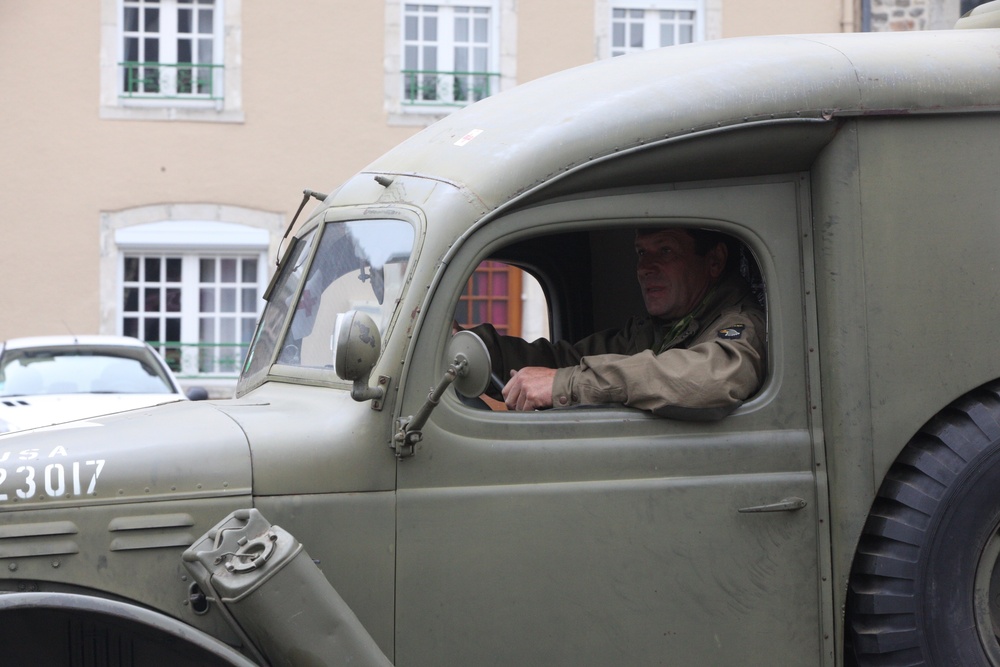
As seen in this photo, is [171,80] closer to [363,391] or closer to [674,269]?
[674,269]

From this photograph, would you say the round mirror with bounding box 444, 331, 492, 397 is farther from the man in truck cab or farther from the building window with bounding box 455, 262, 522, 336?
the man in truck cab

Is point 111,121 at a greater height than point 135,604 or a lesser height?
greater

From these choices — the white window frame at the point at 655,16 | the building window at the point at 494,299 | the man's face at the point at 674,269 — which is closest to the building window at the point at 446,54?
the white window frame at the point at 655,16

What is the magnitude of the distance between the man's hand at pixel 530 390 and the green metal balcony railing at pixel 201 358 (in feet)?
44.5

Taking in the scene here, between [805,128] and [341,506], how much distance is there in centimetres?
167

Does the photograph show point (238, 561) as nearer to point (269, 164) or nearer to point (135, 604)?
point (135, 604)

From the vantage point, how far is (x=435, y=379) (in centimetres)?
333

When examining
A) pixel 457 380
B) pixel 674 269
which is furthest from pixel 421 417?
pixel 674 269

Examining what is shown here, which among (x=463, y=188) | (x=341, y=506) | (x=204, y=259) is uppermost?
(x=204, y=259)

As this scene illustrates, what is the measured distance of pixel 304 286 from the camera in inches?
157

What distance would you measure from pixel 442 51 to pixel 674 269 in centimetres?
1390

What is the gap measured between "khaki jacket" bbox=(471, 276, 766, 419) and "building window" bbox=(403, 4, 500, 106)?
13.8 meters

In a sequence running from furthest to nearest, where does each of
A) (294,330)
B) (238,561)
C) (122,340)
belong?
(122,340) < (294,330) < (238,561)

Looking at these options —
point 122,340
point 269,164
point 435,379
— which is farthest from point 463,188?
point 269,164
